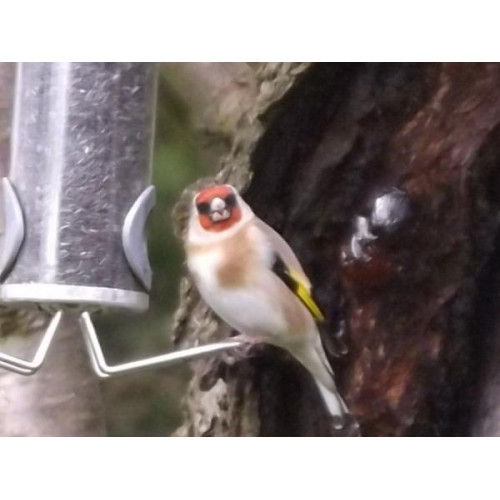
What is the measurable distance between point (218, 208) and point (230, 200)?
2 centimetres

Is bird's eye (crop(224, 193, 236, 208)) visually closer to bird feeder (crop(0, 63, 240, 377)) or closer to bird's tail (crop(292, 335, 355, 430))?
bird feeder (crop(0, 63, 240, 377))

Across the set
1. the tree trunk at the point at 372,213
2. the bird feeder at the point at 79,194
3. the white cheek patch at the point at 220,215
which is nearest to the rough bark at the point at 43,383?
the bird feeder at the point at 79,194

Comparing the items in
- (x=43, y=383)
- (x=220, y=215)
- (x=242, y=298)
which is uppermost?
(x=220, y=215)

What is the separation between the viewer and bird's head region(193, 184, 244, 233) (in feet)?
6.66

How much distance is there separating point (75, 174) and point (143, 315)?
22 centimetres

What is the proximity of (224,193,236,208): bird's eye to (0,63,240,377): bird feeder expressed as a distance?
0.11 meters

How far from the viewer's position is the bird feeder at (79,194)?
1983 mm

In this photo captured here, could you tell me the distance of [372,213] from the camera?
6.81ft

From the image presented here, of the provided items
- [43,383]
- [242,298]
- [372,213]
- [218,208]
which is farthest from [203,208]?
[43,383]

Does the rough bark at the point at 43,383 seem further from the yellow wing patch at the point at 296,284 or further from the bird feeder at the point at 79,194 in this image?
the yellow wing patch at the point at 296,284

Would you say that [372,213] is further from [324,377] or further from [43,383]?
[43,383]

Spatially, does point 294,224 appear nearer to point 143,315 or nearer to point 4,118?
point 143,315

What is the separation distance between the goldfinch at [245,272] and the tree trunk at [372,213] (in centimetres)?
2

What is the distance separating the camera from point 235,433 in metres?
2.12
